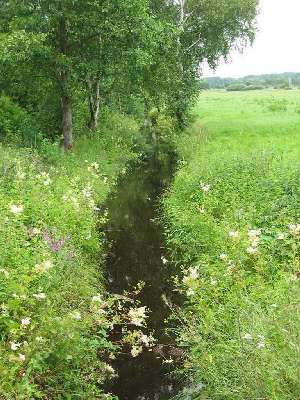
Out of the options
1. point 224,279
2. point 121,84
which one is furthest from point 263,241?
point 121,84

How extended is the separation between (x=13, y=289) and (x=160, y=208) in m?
10.2

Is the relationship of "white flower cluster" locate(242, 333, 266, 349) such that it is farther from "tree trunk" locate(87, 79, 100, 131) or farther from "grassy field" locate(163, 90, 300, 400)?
"tree trunk" locate(87, 79, 100, 131)

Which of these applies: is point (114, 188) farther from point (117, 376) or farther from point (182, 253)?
point (117, 376)

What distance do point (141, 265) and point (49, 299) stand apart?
4.44 meters

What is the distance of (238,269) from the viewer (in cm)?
843

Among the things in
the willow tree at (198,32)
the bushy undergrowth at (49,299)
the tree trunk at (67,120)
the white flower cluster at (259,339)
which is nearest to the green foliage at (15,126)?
the tree trunk at (67,120)

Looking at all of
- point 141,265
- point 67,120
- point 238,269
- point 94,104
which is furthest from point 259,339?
point 94,104

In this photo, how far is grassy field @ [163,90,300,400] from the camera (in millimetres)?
5512

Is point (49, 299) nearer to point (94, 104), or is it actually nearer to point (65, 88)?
point (65, 88)

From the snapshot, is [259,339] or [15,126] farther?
[15,126]

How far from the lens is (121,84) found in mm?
28156

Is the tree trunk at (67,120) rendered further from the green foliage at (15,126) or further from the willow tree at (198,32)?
the willow tree at (198,32)

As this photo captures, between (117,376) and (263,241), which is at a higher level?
(263,241)

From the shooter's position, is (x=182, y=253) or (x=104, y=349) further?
(x=182, y=253)
